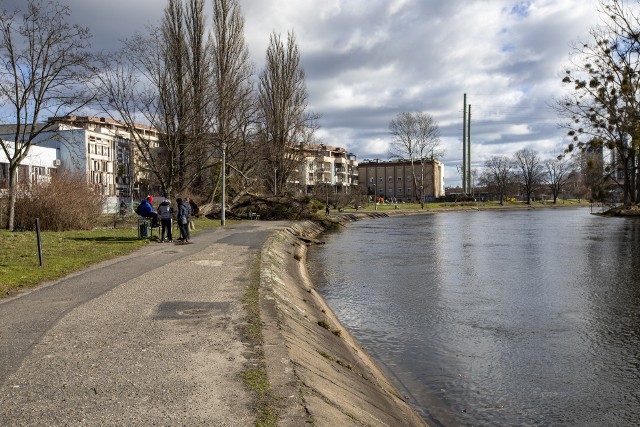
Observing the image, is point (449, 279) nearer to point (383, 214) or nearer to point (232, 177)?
point (232, 177)

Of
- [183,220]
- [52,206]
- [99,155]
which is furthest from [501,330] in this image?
[99,155]

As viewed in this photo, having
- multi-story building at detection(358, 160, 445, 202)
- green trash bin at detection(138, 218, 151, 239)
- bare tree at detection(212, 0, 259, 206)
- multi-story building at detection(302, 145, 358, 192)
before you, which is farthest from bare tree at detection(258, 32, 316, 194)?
multi-story building at detection(358, 160, 445, 202)

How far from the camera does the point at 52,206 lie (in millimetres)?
23422

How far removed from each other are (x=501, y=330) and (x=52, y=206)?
2017cm

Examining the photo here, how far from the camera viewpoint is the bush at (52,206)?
23266 millimetres

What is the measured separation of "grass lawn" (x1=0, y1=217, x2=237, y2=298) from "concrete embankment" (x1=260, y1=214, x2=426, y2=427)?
15.3 ft

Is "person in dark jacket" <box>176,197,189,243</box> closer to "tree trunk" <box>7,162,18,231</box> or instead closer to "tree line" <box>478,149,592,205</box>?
"tree trunk" <box>7,162,18,231</box>

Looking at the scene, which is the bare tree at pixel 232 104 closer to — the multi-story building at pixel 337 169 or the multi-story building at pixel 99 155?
the multi-story building at pixel 99 155

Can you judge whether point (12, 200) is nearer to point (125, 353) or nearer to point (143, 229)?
point (143, 229)

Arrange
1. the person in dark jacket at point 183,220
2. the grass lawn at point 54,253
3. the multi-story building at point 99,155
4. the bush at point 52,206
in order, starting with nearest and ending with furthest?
the grass lawn at point 54,253
the person in dark jacket at point 183,220
the bush at point 52,206
the multi-story building at point 99,155

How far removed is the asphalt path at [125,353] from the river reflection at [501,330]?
288 cm

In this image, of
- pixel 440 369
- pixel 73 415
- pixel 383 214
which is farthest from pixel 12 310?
pixel 383 214

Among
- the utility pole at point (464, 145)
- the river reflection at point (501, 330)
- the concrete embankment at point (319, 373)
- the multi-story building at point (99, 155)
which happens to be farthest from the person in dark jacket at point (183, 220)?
the utility pole at point (464, 145)

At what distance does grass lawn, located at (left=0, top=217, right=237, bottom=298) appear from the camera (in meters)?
10.8
